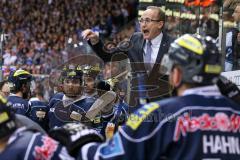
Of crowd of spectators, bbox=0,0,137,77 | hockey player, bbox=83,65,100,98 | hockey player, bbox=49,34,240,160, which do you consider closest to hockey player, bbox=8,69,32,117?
hockey player, bbox=83,65,100,98

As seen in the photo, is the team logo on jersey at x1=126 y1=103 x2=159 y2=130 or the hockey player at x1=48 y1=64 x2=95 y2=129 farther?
the hockey player at x1=48 y1=64 x2=95 y2=129

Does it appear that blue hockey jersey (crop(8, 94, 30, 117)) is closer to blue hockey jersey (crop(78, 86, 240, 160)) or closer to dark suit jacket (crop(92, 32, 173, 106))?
dark suit jacket (crop(92, 32, 173, 106))

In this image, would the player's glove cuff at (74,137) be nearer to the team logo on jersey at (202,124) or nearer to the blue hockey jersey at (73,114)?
the team logo on jersey at (202,124)

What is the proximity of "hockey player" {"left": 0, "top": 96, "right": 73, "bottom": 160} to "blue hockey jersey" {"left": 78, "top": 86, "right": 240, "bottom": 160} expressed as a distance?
0.65ft

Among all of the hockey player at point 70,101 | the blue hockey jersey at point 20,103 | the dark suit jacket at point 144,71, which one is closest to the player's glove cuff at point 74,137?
the dark suit jacket at point 144,71

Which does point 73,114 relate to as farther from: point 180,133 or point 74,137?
point 180,133

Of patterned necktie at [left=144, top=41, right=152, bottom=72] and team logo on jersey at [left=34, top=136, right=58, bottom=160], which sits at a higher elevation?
patterned necktie at [left=144, top=41, right=152, bottom=72]

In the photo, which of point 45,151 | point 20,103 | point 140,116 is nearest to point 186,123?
point 140,116

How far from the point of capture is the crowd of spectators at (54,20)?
23.7m

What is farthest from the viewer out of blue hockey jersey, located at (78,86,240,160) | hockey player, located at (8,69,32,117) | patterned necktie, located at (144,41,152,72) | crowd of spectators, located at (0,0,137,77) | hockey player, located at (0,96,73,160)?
crowd of spectators, located at (0,0,137,77)

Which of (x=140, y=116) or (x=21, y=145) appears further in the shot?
(x=21, y=145)

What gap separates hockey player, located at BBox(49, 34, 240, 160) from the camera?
3982 millimetres

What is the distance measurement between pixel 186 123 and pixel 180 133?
0.08 m

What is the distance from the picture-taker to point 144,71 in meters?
6.61
